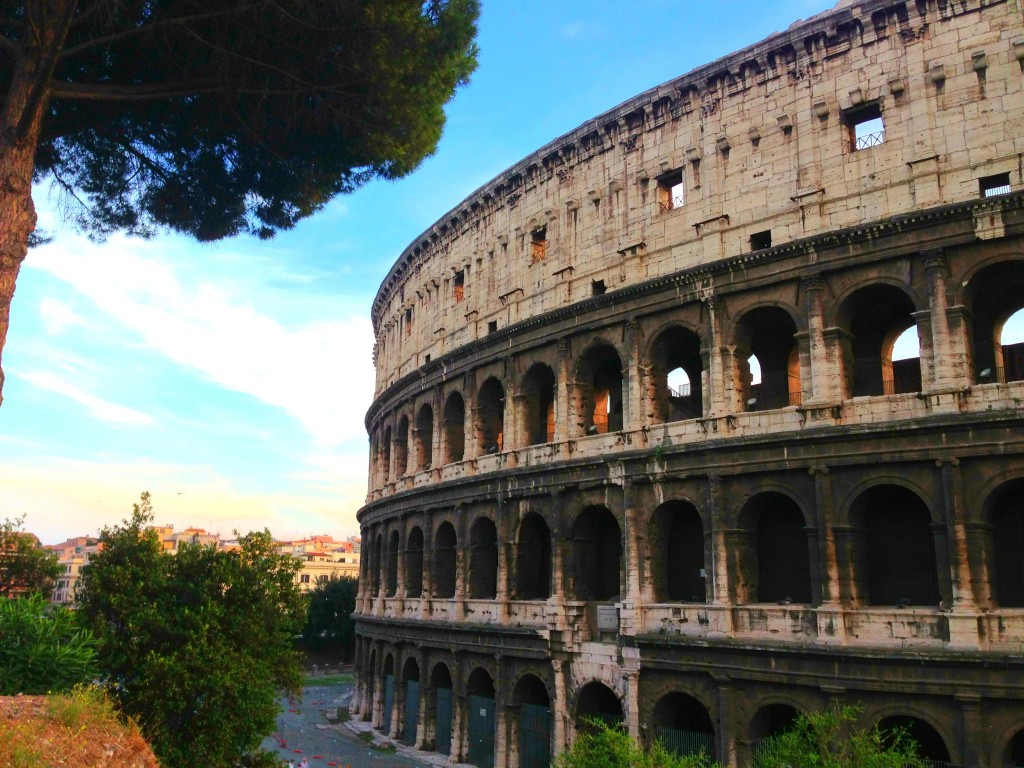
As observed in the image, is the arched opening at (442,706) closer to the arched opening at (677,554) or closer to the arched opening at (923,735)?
the arched opening at (677,554)

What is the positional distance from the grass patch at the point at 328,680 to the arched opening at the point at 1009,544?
3774 centimetres

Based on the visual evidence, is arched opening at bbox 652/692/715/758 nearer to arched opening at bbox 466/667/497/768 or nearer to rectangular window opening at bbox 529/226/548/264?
arched opening at bbox 466/667/497/768

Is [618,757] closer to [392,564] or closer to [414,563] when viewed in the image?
[414,563]

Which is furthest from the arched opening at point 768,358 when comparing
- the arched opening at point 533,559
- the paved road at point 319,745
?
the paved road at point 319,745

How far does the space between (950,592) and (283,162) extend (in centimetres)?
1446

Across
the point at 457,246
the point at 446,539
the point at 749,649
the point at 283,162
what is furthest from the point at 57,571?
the point at 749,649

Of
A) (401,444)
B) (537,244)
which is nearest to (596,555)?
(537,244)

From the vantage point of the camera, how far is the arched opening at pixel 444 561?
2809cm

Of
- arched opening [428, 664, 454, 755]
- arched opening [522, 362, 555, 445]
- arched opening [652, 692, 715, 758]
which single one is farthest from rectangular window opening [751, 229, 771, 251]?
arched opening [428, 664, 454, 755]

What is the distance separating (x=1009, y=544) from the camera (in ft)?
55.4

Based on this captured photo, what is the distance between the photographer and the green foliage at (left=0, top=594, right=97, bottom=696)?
1221 centimetres

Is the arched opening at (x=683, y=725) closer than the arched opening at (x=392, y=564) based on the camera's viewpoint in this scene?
Result: Yes

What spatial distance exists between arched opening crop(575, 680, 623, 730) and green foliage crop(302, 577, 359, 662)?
37.5 meters

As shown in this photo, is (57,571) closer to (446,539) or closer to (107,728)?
(446,539)
